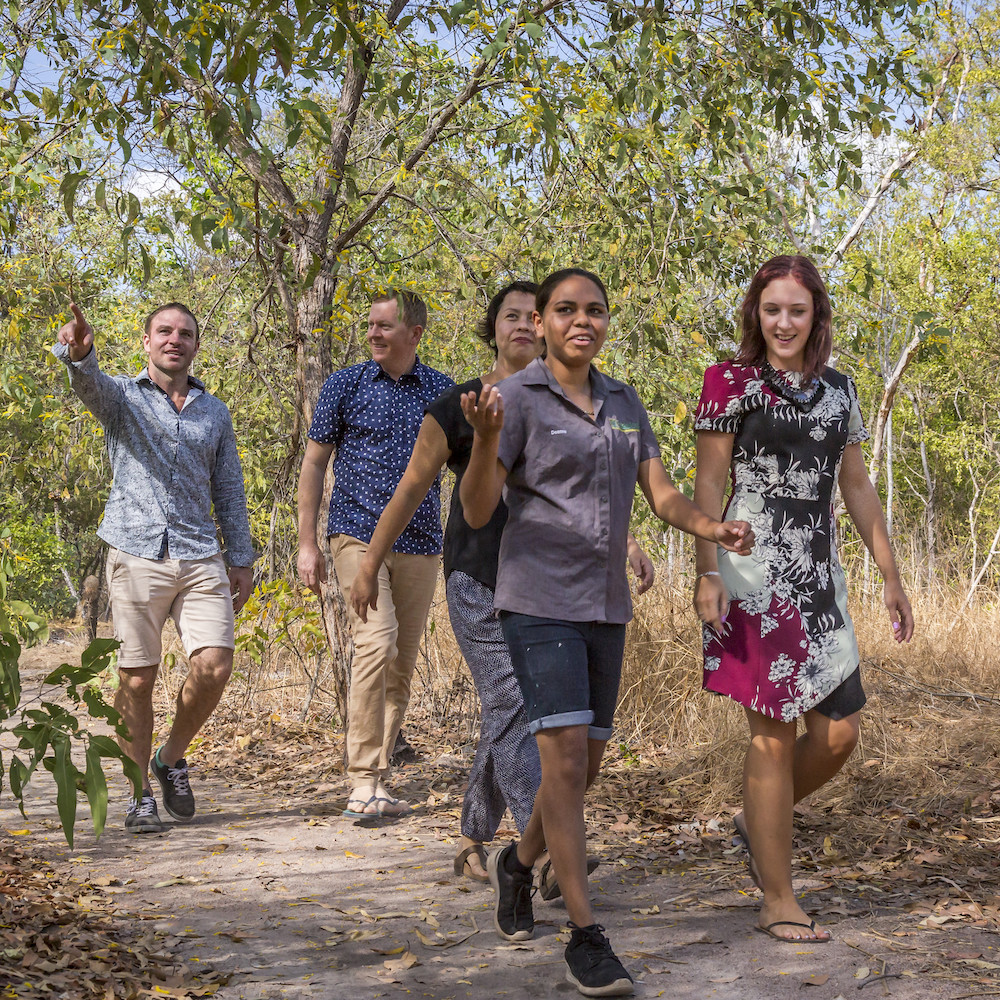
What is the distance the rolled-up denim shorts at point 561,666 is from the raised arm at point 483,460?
0.35 metres

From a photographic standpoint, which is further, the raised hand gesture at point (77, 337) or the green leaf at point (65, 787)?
the raised hand gesture at point (77, 337)

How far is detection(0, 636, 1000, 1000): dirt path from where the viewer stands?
3.33 meters

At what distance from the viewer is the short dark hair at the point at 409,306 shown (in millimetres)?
5734

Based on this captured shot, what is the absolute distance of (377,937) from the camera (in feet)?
12.5

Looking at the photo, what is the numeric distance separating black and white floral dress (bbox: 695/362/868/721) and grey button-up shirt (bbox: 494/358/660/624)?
1.28 ft

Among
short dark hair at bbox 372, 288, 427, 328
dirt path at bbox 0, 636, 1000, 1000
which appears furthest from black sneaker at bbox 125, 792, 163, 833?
short dark hair at bbox 372, 288, 427, 328

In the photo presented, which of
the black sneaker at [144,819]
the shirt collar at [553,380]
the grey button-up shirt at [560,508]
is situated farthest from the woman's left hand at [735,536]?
the black sneaker at [144,819]

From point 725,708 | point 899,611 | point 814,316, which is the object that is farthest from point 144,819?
point 814,316

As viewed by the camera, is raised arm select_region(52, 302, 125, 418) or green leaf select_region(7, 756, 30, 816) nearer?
green leaf select_region(7, 756, 30, 816)

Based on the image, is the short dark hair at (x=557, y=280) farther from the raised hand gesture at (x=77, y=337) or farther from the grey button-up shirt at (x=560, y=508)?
the raised hand gesture at (x=77, y=337)

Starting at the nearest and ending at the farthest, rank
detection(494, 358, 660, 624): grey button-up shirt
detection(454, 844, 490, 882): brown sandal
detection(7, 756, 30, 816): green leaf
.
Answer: detection(7, 756, 30, 816): green leaf, detection(494, 358, 660, 624): grey button-up shirt, detection(454, 844, 490, 882): brown sandal

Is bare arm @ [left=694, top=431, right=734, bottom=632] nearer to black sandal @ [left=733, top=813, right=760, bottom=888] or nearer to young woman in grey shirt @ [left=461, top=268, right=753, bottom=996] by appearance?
young woman in grey shirt @ [left=461, top=268, right=753, bottom=996]

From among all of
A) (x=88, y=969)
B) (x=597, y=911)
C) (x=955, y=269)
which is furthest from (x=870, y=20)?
(x=955, y=269)

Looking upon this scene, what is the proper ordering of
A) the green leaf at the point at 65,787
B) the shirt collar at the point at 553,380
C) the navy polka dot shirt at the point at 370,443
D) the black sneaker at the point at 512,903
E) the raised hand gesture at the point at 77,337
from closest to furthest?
the green leaf at the point at 65,787 < the shirt collar at the point at 553,380 < the black sneaker at the point at 512,903 < the raised hand gesture at the point at 77,337 < the navy polka dot shirt at the point at 370,443
